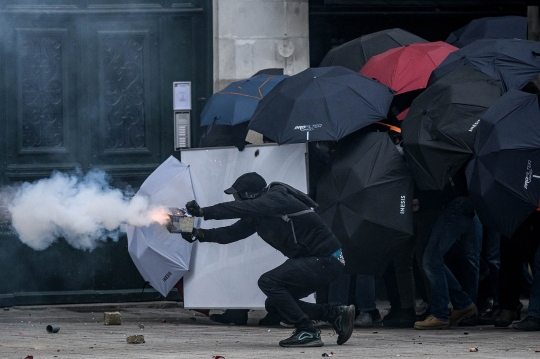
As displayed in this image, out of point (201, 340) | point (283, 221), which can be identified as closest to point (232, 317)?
point (201, 340)

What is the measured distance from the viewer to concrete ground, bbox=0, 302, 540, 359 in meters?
7.49

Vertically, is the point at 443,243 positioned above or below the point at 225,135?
below

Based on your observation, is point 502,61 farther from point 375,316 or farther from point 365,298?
point 375,316

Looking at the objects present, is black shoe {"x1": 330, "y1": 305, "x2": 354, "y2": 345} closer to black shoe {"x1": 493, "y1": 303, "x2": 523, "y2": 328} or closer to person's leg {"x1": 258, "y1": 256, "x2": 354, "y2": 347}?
person's leg {"x1": 258, "y1": 256, "x2": 354, "y2": 347}

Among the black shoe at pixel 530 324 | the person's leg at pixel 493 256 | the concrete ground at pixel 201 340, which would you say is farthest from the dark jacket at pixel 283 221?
the person's leg at pixel 493 256

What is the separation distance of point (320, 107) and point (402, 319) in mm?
2224

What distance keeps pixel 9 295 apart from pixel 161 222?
11.1 ft

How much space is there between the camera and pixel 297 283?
8227 mm

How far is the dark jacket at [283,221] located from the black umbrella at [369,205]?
0.70 meters

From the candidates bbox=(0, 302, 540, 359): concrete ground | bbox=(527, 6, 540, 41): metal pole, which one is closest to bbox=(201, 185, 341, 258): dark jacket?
bbox=(0, 302, 540, 359): concrete ground

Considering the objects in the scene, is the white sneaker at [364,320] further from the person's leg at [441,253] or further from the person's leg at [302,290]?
the person's leg at [302,290]

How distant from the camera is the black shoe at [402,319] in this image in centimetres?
976

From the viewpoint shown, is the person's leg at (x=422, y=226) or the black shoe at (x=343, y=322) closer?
the black shoe at (x=343, y=322)

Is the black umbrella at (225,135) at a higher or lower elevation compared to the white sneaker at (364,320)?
higher
